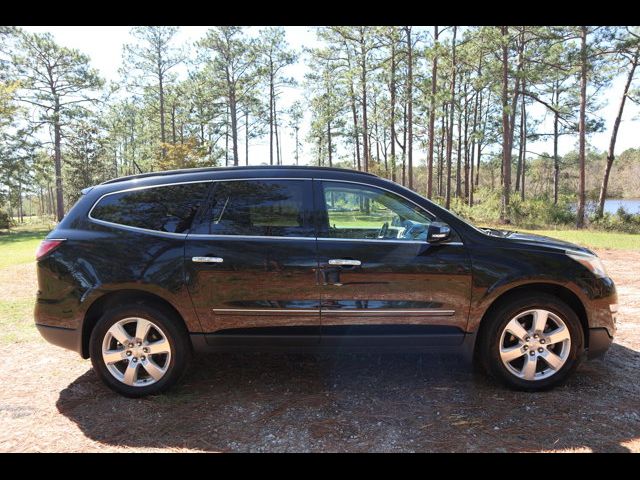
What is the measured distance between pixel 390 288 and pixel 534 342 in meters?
1.26

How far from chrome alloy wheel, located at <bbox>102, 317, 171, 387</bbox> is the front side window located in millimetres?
1643

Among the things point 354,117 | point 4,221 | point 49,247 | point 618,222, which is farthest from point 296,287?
point 354,117

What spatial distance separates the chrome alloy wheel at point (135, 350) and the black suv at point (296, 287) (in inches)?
0.4

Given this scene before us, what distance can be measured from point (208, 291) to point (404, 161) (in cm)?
3210

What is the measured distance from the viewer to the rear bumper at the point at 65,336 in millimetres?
3338

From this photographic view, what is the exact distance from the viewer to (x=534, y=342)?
3.30 meters

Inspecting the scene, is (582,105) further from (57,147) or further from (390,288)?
(57,147)

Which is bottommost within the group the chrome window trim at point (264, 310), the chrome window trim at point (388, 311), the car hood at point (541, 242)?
the chrome window trim at point (388, 311)

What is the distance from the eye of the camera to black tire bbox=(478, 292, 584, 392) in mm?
3277

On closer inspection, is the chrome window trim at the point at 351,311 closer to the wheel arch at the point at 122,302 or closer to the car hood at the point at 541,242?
the wheel arch at the point at 122,302

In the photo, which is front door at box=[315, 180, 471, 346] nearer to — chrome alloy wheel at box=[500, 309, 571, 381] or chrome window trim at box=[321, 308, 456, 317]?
chrome window trim at box=[321, 308, 456, 317]

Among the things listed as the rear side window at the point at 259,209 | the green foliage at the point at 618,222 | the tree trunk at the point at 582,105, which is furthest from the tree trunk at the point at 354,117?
Result: the rear side window at the point at 259,209

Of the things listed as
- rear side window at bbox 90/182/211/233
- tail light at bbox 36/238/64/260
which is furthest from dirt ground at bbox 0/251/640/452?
rear side window at bbox 90/182/211/233
